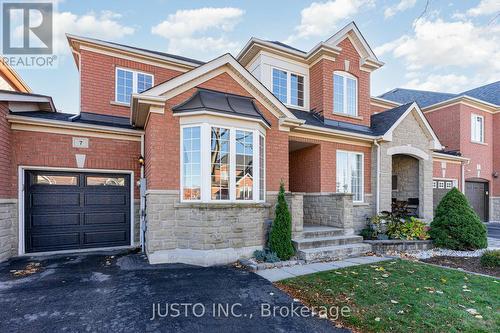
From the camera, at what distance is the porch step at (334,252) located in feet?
21.9

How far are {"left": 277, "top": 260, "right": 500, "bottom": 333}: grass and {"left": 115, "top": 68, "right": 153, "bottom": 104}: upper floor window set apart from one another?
8343 millimetres

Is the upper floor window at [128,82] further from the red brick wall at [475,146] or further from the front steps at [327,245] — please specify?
the red brick wall at [475,146]

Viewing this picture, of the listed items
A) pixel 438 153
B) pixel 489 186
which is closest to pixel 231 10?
pixel 438 153

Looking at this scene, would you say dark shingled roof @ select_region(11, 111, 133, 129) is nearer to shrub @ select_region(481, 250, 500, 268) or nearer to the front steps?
the front steps

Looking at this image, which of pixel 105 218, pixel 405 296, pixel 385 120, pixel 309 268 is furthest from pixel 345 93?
pixel 105 218

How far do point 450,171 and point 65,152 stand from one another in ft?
54.9

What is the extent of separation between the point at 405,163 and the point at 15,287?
1337cm

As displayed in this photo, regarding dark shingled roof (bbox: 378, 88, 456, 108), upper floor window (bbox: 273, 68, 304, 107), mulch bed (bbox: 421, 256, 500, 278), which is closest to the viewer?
mulch bed (bbox: 421, 256, 500, 278)

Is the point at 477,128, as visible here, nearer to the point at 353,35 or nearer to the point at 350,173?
the point at 353,35

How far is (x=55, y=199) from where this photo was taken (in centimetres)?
745

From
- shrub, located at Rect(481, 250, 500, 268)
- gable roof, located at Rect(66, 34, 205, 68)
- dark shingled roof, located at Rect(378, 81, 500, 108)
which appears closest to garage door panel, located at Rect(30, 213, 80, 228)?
gable roof, located at Rect(66, 34, 205, 68)

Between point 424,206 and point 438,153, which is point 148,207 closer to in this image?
point 424,206

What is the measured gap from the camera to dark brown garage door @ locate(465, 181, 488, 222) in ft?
50.5

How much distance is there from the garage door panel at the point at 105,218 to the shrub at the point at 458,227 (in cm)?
987
